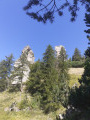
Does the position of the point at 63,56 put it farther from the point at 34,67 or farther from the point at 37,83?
the point at 37,83

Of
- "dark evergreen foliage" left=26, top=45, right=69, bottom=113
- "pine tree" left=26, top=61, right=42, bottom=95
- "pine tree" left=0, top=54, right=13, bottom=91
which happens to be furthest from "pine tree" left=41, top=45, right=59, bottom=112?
"pine tree" left=0, top=54, right=13, bottom=91

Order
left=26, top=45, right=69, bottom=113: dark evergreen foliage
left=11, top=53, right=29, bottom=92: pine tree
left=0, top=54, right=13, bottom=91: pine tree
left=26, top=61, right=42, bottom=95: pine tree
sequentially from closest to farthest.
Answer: left=26, top=45, right=69, bottom=113: dark evergreen foliage, left=26, top=61, right=42, bottom=95: pine tree, left=11, top=53, right=29, bottom=92: pine tree, left=0, top=54, right=13, bottom=91: pine tree

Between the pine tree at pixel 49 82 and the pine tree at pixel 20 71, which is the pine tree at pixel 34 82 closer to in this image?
the pine tree at pixel 49 82

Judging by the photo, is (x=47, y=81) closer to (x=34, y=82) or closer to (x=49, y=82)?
(x=49, y=82)

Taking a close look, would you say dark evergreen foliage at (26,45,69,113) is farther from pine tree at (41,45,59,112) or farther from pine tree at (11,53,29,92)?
pine tree at (11,53,29,92)

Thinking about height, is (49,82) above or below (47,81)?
below

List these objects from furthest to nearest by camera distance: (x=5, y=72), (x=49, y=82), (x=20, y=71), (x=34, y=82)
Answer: (x=5, y=72) → (x=20, y=71) → (x=34, y=82) → (x=49, y=82)

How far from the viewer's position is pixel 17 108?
15766mm

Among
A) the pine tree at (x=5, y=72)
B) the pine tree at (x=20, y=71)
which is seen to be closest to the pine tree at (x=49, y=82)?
the pine tree at (x=20, y=71)

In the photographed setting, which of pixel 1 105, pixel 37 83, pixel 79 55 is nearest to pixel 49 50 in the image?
pixel 37 83

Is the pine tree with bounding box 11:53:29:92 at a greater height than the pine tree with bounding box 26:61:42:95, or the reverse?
the pine tree with bounding box 11:53:29:92

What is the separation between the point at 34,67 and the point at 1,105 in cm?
1039

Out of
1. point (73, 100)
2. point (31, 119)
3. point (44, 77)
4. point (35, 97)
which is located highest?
point (44, 77)

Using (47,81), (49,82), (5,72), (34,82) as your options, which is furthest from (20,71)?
(49,82)
